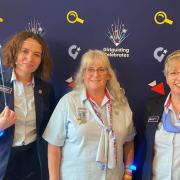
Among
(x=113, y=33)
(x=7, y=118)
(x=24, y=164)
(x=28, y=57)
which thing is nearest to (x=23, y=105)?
(x=7, y=118)

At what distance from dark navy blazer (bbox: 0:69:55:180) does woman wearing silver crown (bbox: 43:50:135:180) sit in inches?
4.2

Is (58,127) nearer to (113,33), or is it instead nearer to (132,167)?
(132,167)

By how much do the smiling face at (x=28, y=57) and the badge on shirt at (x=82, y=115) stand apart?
43 cm

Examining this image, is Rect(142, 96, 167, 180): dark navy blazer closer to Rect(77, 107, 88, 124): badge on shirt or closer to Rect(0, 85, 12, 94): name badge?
Rect(77, 107, 88, 124): badge on shirt

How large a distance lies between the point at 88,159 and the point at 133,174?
582 millimetres

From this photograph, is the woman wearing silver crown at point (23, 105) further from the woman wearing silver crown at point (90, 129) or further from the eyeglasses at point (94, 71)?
the eyeglasses at point (94, 71)

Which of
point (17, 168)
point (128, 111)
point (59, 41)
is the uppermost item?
point (59, 41)

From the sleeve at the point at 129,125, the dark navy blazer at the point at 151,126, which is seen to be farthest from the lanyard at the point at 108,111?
the dark navy blazer at the point at 151,126

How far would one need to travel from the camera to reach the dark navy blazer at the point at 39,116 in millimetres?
1898

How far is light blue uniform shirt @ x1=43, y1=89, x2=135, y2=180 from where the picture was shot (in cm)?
184

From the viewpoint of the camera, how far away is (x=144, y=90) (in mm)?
2223

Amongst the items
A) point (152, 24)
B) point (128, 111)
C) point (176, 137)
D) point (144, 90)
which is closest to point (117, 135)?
point (128, 111)

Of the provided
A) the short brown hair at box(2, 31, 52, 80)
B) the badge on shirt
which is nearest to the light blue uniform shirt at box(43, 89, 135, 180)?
the badge on shirt

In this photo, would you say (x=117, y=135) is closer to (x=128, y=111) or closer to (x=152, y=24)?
(x=128, y=111)
